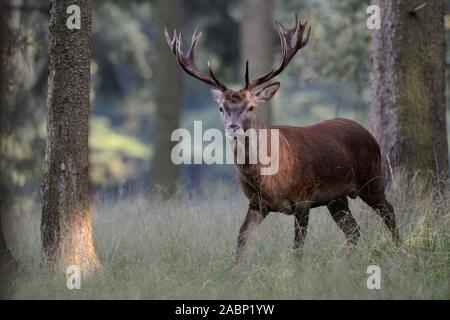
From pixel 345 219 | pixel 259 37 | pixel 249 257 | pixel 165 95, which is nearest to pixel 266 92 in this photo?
pixel 345 219

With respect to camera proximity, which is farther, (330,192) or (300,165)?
(330,192)

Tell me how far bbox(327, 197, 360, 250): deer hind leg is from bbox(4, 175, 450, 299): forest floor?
10 centimetres

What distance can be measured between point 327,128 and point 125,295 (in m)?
3.31

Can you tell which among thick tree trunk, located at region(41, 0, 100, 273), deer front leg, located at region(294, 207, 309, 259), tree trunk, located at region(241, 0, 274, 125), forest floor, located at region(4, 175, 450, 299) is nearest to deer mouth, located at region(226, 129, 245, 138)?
deer front leg, located at region(294, 207, 309, 259)

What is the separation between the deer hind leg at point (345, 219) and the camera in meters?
8.21

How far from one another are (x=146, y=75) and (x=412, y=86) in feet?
52.1

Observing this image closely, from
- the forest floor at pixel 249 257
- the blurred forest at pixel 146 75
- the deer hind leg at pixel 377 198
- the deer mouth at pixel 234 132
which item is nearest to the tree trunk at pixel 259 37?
the blurred forest at pixel 146 75

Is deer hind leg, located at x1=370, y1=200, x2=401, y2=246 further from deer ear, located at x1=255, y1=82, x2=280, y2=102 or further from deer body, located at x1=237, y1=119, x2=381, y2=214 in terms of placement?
deer ear, located at x1=255, y1=82, x2=280, y2=102

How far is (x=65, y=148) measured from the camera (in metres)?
7.44

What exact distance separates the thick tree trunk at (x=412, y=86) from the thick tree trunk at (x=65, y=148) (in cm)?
374

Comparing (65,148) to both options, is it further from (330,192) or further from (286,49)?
(330,192)

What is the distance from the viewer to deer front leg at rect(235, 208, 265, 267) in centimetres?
788

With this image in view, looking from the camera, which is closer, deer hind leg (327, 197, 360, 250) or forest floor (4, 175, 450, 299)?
forest floor (4, 175, 450, 299)
